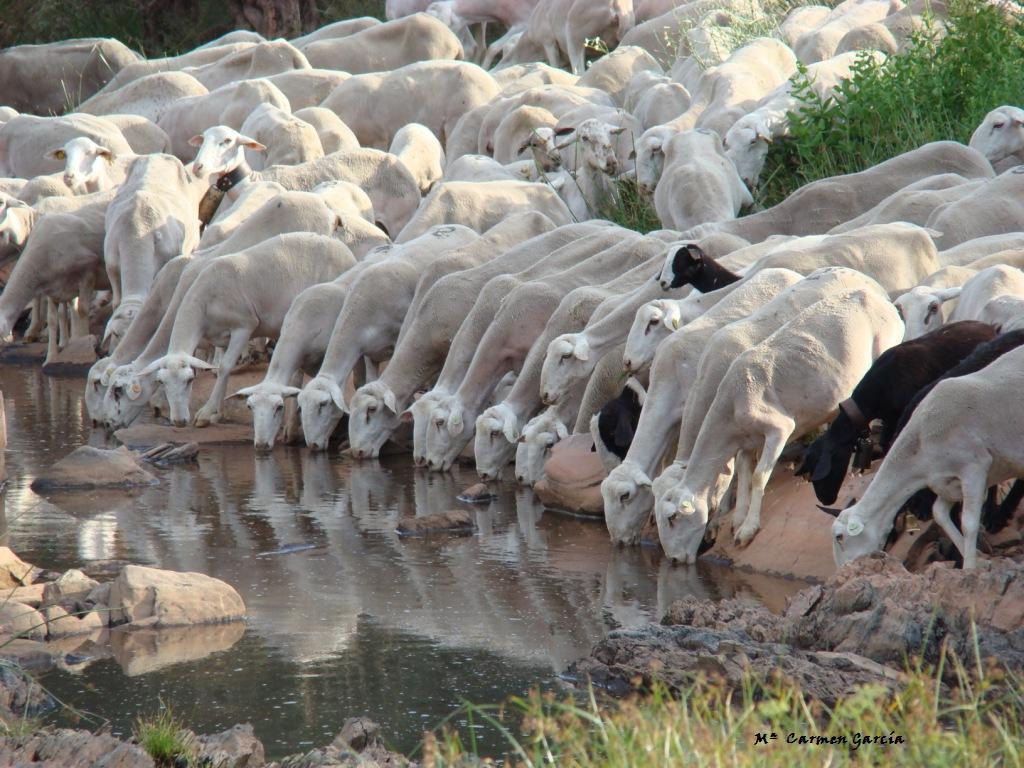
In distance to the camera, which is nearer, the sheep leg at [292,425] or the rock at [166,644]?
the rock at [166,644]

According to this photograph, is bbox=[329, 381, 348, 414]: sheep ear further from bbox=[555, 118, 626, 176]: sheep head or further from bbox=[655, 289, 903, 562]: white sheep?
bbox=[555, 118, 626, 176]: sheep head

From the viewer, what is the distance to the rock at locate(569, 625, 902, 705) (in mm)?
5707

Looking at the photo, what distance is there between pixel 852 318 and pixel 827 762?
17.3 feet

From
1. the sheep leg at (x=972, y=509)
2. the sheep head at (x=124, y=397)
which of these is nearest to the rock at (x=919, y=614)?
the sheep leg at (x=972, y=509)

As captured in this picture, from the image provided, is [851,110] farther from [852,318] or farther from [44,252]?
[44,252]

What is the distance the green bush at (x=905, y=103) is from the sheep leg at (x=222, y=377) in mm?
5163

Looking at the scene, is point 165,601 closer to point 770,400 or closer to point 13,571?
point 13,571

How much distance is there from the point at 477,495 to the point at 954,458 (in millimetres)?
4168

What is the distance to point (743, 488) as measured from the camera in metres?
8.90

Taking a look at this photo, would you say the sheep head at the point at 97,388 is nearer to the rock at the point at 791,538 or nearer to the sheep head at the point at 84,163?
the sheep head at the point at 84,163

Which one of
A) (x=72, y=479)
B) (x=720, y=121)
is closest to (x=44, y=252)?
(x=72, y=479)

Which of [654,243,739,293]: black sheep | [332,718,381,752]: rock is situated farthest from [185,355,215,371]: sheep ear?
[332,718,381,752]: rock

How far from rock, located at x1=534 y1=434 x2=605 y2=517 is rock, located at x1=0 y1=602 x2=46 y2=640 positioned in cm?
389

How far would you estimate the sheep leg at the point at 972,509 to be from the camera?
717cm
